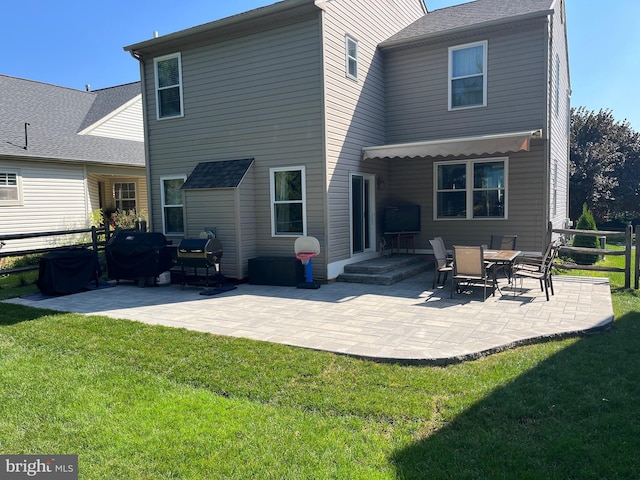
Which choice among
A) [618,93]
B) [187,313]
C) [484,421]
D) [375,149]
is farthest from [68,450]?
[618,93]

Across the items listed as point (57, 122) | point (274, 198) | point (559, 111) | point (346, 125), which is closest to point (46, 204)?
point (57, 122)

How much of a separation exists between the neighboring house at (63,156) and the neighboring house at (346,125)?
20.3ft

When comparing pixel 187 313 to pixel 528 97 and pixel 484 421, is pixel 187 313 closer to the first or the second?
pixel 484 421

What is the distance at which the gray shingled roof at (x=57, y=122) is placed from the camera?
1614 cm

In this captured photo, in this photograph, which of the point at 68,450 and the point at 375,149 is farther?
the point at 375,149

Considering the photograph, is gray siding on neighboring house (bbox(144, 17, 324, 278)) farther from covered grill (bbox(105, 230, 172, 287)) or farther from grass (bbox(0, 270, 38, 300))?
grass (bbox(0, 270, 38, 300))

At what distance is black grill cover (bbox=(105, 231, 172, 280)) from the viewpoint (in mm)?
10625

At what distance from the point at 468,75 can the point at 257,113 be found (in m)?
5.48

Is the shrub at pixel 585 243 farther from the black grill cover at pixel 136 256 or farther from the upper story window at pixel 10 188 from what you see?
the upper story window at pixel 10 188

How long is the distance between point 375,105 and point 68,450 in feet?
35.6

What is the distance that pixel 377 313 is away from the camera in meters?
7.34

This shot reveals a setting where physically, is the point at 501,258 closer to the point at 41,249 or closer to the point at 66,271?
the point at 66,271

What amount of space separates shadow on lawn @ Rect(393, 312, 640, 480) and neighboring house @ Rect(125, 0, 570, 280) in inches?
241

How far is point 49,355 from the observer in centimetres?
569
